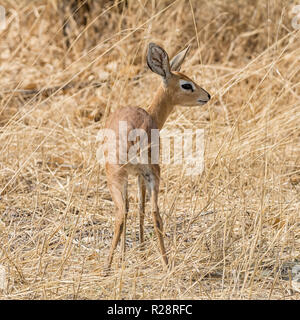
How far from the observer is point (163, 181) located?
470 centimetres

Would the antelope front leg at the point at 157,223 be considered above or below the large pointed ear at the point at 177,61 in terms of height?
below

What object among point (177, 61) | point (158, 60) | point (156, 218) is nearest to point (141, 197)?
point (156, 218)

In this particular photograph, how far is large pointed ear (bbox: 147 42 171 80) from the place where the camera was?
12.2 feet

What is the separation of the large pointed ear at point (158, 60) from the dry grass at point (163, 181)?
171 millimetres

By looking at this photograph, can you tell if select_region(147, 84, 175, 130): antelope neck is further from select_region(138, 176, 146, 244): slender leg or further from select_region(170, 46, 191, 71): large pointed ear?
select_region(138, 176, 146, 244): slender leg

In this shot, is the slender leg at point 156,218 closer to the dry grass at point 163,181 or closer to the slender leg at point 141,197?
the dry grass at point 163,181

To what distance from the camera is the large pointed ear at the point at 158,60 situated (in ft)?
12.2

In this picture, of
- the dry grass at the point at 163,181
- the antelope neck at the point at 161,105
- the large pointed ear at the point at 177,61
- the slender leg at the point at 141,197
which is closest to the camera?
the dry grass at the point at 163,181

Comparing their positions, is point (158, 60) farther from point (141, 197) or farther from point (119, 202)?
point (119, 202)

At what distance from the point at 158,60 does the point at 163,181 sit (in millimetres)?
1149

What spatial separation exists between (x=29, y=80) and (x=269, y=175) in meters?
3.15

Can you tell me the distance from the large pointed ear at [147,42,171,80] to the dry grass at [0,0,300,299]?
0.17 m

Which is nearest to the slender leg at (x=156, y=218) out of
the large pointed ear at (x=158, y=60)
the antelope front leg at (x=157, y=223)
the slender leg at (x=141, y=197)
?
the antelope front leg at (x=157, y=223)

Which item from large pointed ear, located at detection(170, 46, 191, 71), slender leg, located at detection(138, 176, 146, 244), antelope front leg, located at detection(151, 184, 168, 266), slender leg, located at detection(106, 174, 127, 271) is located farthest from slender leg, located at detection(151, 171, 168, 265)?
large pointed ear, located at detection(170, 46, 191, 71)
